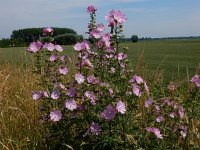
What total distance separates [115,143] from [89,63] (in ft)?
2.03

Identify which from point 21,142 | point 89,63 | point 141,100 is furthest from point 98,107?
point 141,100

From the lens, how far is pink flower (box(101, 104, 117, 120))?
2705 millimetres

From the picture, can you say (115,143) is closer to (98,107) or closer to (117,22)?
(98,107)

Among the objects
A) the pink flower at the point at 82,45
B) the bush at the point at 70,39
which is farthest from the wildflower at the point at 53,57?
the bush at the point at 70,39

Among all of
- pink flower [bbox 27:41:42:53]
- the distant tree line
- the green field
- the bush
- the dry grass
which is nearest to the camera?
pink flower [bbox 27:41:42:53]

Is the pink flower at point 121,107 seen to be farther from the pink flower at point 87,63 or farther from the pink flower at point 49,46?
the pink flower at point 49,46

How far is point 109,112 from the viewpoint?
8.90 ft

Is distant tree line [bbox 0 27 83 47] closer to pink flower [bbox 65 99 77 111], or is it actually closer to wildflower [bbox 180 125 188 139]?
pink flower [bbox 65 99 77 111]

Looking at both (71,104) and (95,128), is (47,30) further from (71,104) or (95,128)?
(95,128)

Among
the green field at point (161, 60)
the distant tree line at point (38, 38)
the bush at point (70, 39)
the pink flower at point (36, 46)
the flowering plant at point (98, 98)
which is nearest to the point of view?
the flowering plant at point (98, 98)

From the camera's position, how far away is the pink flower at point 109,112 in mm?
2705

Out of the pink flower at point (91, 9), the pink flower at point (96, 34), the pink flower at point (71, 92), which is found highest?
the pink flower at point (91, 9)

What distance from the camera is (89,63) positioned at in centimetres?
306

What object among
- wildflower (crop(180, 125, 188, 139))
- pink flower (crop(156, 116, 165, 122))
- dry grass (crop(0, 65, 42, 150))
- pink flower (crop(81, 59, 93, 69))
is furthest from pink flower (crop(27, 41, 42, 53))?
wildflower (crop(180, 125, 188, 139))
